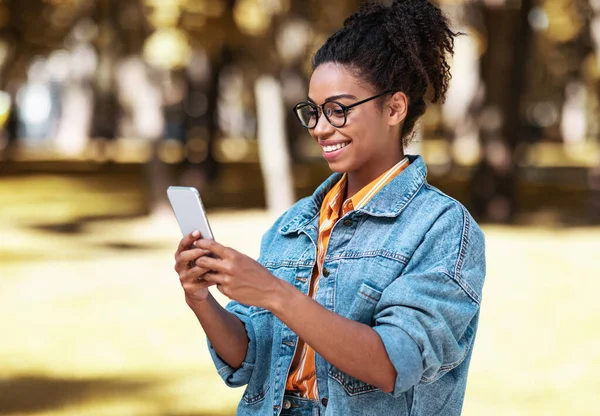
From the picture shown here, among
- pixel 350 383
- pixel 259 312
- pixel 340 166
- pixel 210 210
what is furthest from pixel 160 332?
pixel 210 210

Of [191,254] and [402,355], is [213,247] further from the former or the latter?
[402,355]

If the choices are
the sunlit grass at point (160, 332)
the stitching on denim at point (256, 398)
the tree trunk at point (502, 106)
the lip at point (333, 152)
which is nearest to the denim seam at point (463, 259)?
the lip at point (333, 152)

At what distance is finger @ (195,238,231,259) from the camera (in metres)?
2.29

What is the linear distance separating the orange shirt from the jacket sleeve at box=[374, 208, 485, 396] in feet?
0.86

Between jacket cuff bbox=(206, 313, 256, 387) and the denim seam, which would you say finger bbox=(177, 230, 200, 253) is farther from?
the denim seam

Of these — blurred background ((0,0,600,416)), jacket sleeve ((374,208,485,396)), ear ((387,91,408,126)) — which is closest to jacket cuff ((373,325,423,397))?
jacket sleeve ((374,208,485,396))

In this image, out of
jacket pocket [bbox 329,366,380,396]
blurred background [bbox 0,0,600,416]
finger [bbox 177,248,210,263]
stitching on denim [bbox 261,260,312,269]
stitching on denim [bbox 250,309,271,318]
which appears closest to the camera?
finger [bbox 177,248,210,263]

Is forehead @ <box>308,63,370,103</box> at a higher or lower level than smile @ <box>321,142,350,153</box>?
higher

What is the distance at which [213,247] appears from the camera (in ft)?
7.62

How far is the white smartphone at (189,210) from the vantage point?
244cm

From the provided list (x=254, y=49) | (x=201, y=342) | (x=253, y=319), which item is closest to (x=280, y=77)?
(x=254, y=49)

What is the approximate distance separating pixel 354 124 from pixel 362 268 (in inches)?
15.2

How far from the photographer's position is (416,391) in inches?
100

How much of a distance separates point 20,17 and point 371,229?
2734cm
